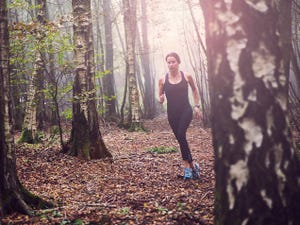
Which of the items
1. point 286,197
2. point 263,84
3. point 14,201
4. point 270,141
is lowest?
point 14,201

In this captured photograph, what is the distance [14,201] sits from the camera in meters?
4.14

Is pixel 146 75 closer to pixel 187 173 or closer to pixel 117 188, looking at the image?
pixel 187 173

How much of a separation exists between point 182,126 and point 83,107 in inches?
112

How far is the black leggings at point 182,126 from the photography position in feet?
19.9

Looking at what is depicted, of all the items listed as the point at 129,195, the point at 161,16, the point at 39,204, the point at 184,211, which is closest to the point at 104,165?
the point at 129,195

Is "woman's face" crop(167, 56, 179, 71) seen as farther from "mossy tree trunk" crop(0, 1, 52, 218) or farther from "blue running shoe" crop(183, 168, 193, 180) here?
"mossy tree trunk" crop(0, 1, 52, 218)

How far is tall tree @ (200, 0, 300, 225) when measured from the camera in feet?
6.93

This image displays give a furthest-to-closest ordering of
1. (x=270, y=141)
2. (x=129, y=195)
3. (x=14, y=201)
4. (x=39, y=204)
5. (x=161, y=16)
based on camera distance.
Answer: (x=161, y=16) → (x=129, y=195) → (x=39, y=204) → (x=14, y=201) → (x=270, y=141)

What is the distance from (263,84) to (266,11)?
45cm

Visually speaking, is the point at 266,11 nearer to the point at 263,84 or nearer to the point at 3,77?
the point at 263,84

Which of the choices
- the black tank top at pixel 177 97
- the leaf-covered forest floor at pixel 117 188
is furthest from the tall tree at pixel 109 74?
the black tank top at pixel 177 97

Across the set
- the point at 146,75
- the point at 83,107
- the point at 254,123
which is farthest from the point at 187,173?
the point at 146,75

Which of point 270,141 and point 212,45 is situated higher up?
point 212,45

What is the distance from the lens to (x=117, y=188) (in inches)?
227
